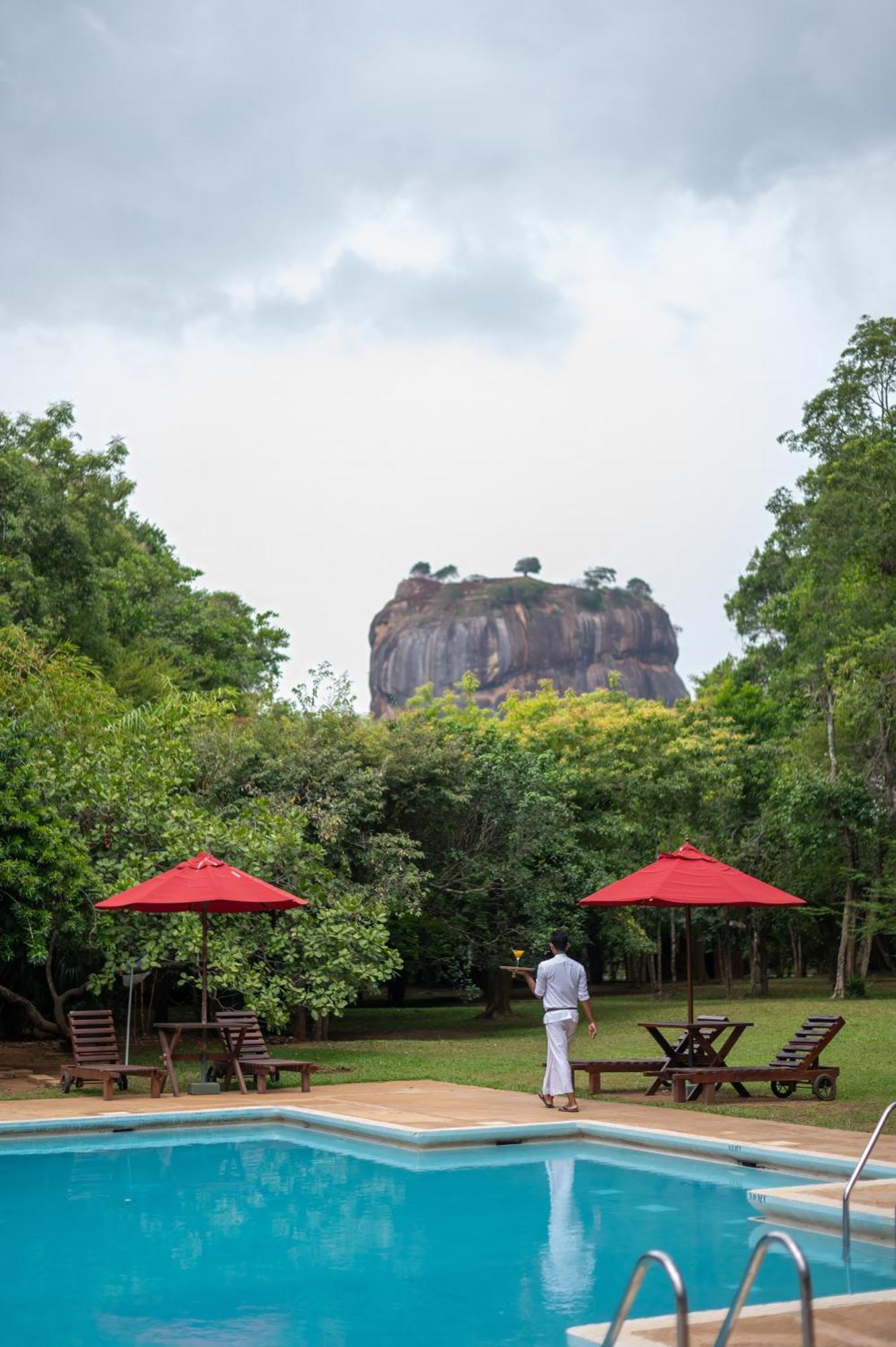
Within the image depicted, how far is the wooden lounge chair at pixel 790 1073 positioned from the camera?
13.3 metres

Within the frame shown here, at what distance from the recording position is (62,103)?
64.6ft

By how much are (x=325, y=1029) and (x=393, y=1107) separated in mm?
11476

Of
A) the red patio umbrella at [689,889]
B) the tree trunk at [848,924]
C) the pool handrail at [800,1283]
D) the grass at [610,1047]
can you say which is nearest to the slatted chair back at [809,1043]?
the grass at [610,1047]

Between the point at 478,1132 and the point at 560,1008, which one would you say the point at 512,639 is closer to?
the point at 560,1008

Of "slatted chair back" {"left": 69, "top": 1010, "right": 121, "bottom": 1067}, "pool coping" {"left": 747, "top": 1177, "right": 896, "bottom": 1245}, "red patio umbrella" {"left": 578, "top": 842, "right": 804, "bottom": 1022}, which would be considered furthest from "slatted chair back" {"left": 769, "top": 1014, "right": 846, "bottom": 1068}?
"slatted chair back" {"left": 69, "top": 1010, "right": 121, "bottom": 1067}

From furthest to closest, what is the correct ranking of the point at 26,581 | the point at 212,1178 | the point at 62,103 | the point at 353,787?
the point at 26,581
the point at 353,787
the point at 62,103
the point at 212,1178

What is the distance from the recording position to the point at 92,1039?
1531 cm

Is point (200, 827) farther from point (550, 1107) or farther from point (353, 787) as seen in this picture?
point (550, 1107)

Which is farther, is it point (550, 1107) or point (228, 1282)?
point (550, 1107)

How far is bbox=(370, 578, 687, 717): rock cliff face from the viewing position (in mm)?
122938

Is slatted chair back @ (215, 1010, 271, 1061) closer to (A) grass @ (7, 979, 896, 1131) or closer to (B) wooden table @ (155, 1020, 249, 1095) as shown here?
(B) wooden table @ (155, 1020, 249, 1095)

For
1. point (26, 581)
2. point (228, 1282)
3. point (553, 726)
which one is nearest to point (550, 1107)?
point (228, 1282)

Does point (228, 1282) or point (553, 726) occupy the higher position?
point (553, 726)

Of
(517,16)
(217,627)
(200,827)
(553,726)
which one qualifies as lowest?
(200,827)
